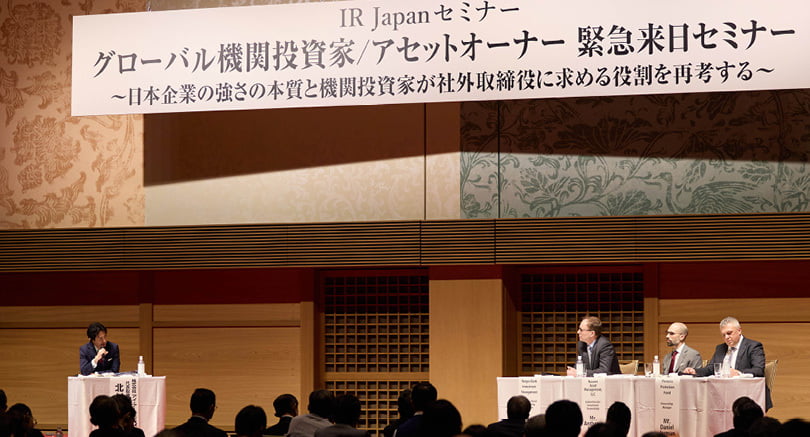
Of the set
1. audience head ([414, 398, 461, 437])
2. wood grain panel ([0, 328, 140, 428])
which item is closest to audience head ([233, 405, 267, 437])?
audience head ([414, 398, 461, 437])

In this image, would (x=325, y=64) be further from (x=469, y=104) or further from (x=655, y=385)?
(x=655, y=385)

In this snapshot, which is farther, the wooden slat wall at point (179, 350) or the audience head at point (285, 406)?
the wooden slat wall at point (179, 350)

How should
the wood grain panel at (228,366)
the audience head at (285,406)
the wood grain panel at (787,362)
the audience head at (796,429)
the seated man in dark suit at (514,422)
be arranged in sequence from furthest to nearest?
the wood grain panel at (228,366)
the wood grain panel at (787,362)
the audience head at (285,406)
the seated man in dark suit at (514,422)
the audience head at (796,429)

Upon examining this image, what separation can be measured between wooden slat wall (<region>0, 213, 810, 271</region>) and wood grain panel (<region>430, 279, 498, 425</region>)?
35 centimetres

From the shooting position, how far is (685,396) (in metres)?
8.01

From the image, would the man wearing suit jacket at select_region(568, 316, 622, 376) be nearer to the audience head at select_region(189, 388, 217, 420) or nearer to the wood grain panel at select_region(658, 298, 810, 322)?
the wood grain panel at select_region(658, 298, 810, 322)

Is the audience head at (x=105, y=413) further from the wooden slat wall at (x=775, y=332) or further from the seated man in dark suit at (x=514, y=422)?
the wooden slat wall at (x=775, y=332)

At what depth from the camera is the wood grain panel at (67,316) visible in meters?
10.9

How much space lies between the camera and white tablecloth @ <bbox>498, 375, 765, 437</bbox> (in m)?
7.91

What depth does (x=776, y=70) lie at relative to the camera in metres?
8.22

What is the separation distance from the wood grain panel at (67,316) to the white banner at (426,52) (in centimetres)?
252

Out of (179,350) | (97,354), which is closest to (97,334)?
(97,354)

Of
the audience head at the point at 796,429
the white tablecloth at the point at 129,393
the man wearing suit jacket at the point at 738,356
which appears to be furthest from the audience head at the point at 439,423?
the white tablecloth at the point at 129,393

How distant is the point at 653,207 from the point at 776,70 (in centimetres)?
201
